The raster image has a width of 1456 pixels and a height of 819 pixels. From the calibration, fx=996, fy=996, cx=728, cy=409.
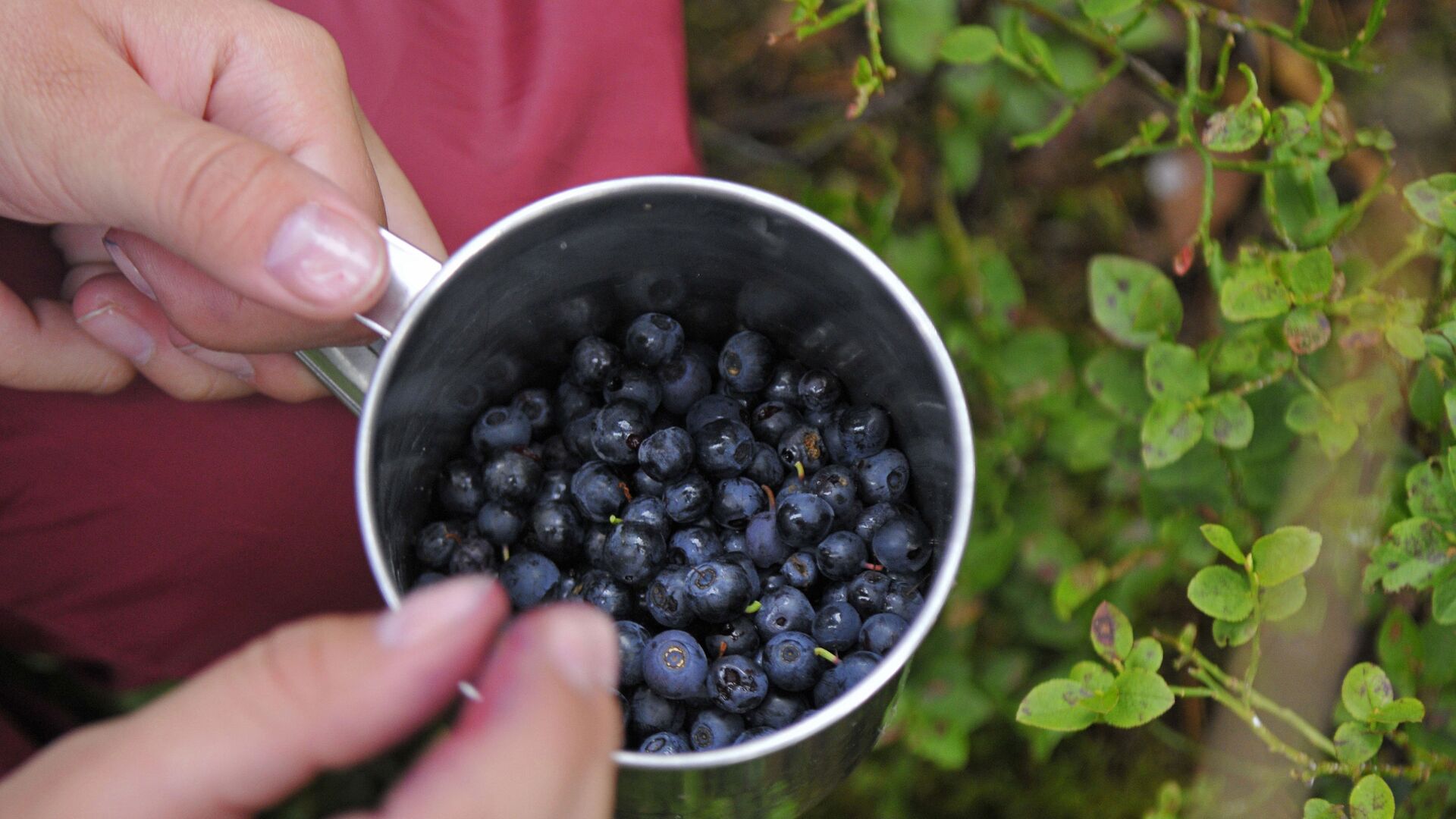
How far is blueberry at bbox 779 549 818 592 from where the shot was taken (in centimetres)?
77

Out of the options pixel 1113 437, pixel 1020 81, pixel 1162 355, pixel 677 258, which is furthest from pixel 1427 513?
pixel 1020 81

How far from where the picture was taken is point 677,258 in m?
0.77

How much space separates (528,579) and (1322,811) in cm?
62

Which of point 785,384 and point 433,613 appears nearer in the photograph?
point 433,613

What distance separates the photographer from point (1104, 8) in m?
0.88

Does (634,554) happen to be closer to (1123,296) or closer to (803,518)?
(803,518)

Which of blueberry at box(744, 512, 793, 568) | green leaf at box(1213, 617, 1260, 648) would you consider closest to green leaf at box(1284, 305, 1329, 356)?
green leaf at box(1213, 617, 1260, 648)

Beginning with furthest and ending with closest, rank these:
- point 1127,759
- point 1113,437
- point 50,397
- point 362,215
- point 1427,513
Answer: point 1127,759 < point 1113,437 < point 50,397 < point 1427,513 < point 362,215

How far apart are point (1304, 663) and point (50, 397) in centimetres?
142

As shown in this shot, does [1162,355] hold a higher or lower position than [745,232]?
lower

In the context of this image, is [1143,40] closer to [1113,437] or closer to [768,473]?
[1113,437]

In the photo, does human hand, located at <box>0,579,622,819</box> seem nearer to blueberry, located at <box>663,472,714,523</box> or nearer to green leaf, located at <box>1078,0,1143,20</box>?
blueberry, located at <box>663,472,714,523</box>

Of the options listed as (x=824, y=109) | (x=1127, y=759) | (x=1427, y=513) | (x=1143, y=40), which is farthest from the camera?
(x=824, y=109)

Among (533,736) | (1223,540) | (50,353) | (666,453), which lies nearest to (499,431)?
(666,453)
